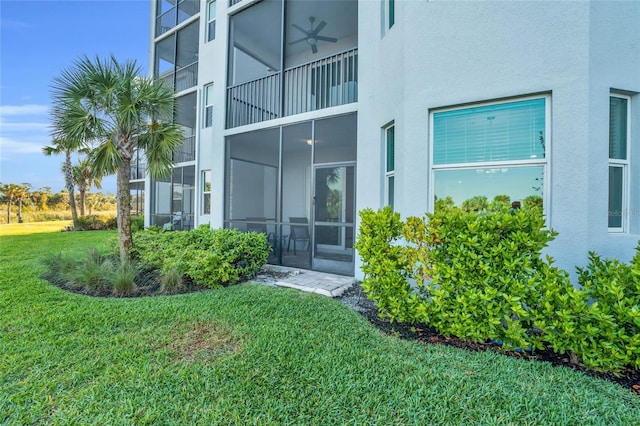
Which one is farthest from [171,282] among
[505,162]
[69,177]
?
[69,177]

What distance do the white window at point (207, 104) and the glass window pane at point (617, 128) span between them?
36.2 ft

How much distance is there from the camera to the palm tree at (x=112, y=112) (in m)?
5.96

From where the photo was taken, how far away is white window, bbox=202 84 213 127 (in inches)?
422

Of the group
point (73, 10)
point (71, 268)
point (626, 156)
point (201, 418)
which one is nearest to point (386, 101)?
point (626, 156)

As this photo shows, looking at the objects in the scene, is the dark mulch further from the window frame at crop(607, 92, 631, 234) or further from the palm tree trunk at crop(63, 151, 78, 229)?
the palm tree trunk at crop(63, 151, 78, 229)

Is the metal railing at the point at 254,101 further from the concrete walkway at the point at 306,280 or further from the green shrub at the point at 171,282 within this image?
the green shrub at the point at 171,282

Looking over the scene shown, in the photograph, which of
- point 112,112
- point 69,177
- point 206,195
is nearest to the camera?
point 112,112

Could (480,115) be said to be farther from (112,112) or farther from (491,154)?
(112,112)

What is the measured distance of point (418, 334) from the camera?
3.59 meters

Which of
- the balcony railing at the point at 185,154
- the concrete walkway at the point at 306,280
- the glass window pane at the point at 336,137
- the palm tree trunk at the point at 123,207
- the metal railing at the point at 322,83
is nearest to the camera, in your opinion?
the concrete walkway at the point at 306,280

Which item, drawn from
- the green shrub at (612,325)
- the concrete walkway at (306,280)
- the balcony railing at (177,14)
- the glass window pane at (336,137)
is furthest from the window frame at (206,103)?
the green shrub at (612,325)

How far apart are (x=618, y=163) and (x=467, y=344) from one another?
3205 millimetres

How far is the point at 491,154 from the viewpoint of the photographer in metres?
3.94

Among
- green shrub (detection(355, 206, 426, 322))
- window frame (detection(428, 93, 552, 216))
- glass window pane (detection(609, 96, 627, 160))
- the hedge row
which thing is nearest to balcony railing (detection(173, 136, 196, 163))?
green shrub (detection(355, 206, 426, 322))
